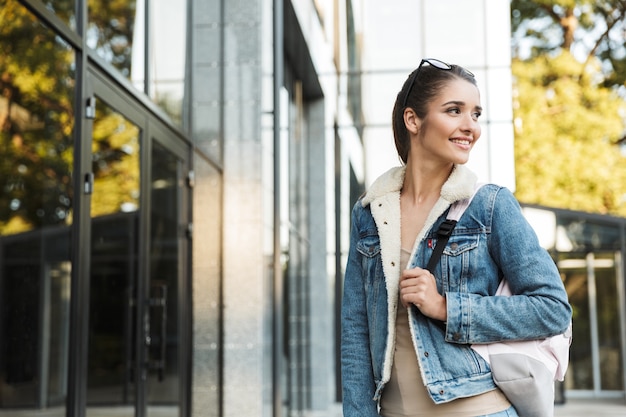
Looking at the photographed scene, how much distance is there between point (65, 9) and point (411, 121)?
10.6 ft

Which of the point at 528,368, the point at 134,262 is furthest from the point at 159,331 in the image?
the point at 528,368

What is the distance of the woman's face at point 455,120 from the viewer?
1.81 metres

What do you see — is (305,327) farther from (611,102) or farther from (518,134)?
(611,102)

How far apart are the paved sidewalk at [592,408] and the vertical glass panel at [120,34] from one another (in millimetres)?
9630

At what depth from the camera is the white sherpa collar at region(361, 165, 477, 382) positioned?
5.83ft

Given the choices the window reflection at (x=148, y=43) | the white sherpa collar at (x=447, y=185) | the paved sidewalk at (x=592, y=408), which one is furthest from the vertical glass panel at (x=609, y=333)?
the white sherpa collar at (x=447, y=185)

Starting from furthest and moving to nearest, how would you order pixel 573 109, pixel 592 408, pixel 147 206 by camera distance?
pixel 573 109
pixel 592 408
pixel 147 206

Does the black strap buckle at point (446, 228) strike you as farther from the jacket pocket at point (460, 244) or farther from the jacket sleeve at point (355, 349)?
the jacket sleeve at point (355, 349)

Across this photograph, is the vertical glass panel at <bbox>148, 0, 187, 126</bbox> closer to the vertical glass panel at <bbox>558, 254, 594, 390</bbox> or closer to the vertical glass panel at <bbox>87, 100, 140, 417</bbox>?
the vertical glass panel at <bbox>87, 100, 140, 417</bbox>

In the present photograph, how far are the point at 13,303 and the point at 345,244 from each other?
9.10 metres

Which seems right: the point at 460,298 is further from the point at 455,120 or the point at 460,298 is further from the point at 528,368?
the point at 455,120

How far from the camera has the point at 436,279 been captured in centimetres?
176

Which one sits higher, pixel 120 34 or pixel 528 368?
pixel 120 34

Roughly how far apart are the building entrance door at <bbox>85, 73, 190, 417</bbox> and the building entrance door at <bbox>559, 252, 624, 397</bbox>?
11.3 meters
